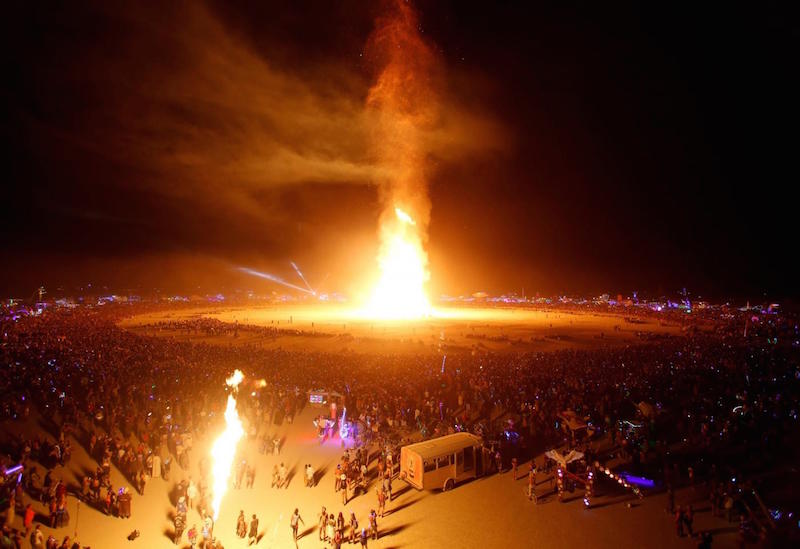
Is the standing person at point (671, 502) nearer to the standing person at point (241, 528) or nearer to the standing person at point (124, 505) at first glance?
the standing person at point (241, 528)

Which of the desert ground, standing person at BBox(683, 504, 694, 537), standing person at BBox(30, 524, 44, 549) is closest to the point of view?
standing person at BBox(30, 524, 44, 549)

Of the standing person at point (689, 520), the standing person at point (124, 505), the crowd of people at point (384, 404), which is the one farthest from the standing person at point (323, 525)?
the standing person at point (689, 520)

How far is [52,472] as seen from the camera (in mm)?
14125

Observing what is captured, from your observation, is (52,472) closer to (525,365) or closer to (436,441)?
(436,441)

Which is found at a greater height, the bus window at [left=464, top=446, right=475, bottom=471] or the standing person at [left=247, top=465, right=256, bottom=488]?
the bus window at [left=464, top=446, right=475, bottom=471]

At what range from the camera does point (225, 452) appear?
54.4 ft

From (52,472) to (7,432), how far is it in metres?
3.94

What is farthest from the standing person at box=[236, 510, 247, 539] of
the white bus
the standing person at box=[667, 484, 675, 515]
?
the standing person at box=[667, 484, 675, 515]

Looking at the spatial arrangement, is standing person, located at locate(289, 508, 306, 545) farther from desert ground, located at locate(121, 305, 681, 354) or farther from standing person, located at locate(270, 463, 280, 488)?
desert ground, located at locate(121, 305, 681, 354)

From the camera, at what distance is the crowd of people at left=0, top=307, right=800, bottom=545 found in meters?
14.8

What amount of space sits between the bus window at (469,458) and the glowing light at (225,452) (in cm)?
756

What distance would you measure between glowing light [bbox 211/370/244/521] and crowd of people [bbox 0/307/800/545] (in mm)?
407

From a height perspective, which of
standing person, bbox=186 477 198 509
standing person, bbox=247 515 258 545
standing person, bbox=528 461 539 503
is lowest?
standing person, bbox=247 515 258 545

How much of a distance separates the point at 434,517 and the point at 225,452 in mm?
8289
